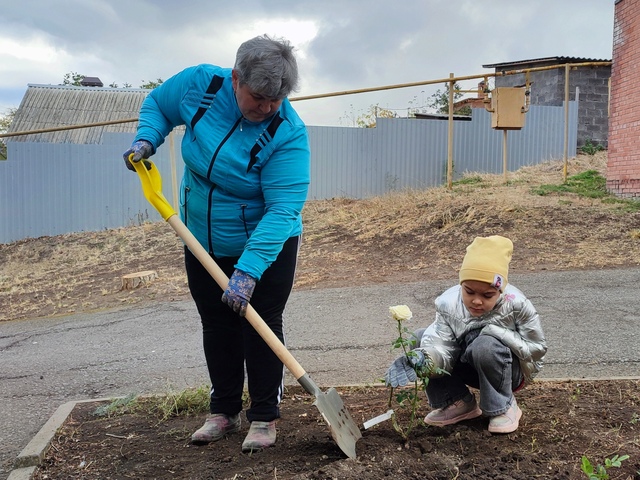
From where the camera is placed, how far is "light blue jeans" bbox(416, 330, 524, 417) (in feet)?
8.12

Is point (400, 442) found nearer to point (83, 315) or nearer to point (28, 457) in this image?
point (28, 457)

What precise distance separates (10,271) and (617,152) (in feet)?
37.4

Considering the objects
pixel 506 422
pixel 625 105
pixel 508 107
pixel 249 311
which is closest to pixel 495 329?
pixel 506 422

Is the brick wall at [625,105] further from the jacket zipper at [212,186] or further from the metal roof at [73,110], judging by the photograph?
the metal roof at [73,110]

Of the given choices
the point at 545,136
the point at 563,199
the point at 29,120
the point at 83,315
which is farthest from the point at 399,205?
the point at 29,120

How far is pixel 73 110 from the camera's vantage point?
23031mm

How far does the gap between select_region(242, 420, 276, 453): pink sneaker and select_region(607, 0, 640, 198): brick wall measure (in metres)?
9.40

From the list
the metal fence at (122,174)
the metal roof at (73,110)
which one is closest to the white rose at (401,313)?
the metal fence at (122,174)

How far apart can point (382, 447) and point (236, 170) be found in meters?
1.35

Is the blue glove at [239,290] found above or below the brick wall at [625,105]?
below

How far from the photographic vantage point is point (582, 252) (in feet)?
23.9

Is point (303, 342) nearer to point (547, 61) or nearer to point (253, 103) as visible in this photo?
point (253, 103)

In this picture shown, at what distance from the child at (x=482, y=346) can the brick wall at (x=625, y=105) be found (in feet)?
28.6

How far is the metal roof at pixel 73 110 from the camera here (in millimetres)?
21641
